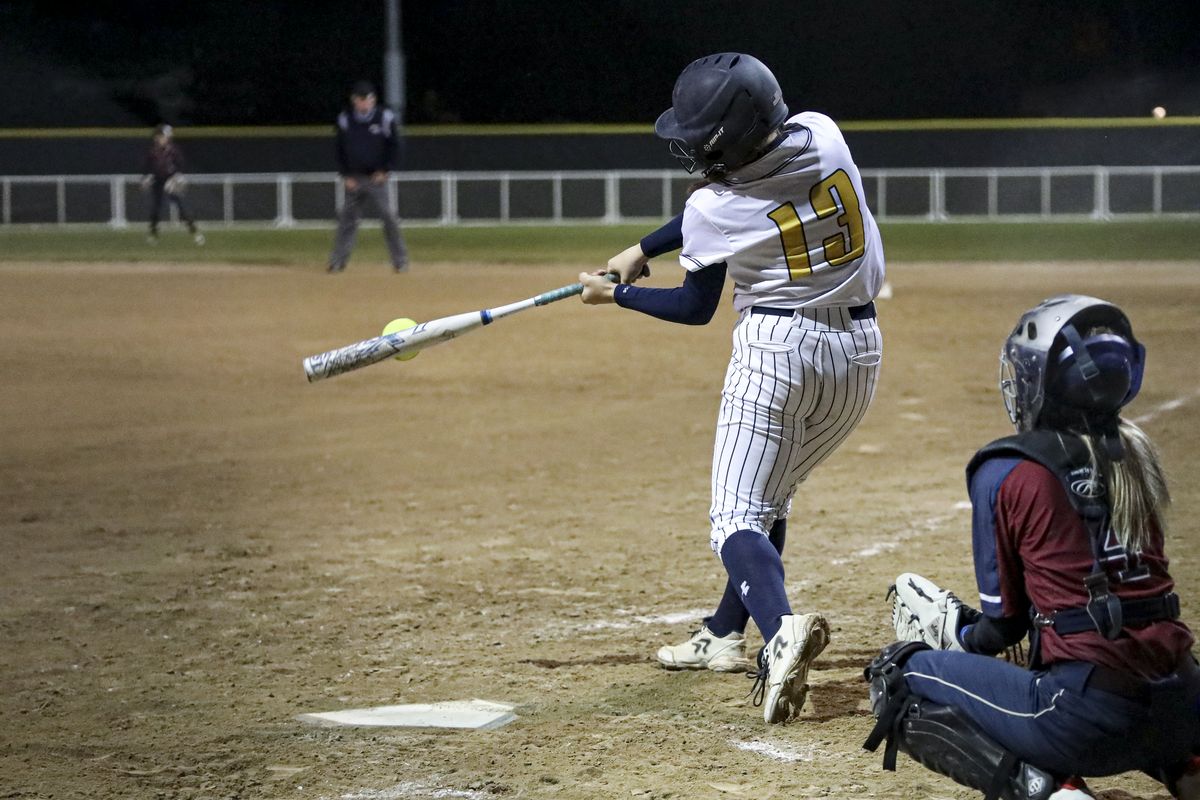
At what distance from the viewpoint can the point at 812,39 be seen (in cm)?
2156

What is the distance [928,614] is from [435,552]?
10.8 feet

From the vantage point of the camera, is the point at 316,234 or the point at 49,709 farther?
the point at 316,234

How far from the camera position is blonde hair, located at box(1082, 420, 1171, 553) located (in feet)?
8.50

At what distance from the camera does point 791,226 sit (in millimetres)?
3729

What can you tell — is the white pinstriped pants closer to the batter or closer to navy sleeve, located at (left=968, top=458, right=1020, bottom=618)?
the batter

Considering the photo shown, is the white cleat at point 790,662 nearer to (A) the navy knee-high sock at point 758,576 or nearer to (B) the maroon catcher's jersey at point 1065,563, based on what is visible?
(A) the navy knee-high sock at point 758,576

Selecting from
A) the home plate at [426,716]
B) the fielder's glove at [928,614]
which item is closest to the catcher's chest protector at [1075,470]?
the fielder's glove at [928,614]

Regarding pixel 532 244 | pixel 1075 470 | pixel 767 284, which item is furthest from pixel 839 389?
pixel 532 244

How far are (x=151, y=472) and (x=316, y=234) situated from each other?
1901cm

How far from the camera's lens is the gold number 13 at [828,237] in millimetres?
3730

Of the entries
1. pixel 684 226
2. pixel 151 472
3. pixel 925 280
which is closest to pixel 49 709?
pixel 684 226

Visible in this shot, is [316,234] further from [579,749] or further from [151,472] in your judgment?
[579,749]

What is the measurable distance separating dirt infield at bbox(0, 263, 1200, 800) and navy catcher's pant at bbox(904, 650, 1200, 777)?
71 centimetres

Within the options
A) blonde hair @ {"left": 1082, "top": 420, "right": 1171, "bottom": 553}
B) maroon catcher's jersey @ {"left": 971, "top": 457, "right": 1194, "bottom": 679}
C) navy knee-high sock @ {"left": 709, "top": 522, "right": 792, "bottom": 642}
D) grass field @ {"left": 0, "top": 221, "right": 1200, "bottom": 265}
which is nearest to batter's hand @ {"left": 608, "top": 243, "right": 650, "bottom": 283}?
navy knee-high sock @ {"left": 709, "top": 522, "right": 792, "bottom": 642}
